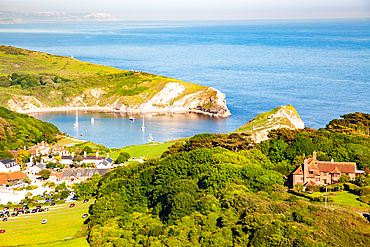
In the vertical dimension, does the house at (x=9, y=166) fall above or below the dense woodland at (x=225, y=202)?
below

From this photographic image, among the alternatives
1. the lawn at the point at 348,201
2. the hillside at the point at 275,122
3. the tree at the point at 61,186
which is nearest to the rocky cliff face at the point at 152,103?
the hillside at the point at 275,122

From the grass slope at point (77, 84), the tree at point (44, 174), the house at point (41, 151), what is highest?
the grass slope at point (77, 84)

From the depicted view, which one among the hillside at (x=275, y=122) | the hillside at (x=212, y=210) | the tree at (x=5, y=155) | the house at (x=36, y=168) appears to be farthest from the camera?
the hillside at (x=275, y=122)

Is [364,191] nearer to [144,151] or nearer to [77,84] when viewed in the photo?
[144,151]

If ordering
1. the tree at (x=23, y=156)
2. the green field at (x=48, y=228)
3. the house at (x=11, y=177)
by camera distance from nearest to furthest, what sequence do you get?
the green field at (x=48, y=228)
the house at (x=11, y=177)
the tree at (x=23, y=156)

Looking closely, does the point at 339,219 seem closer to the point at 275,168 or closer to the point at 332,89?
the point at 275,168

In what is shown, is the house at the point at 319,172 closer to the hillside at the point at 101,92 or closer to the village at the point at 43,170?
the village at the point at 43,170

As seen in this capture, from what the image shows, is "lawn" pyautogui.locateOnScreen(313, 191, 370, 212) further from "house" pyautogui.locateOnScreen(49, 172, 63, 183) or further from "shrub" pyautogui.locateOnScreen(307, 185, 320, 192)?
"house" pyautogui.locateOnScreen(49, 172, 63, 183)
